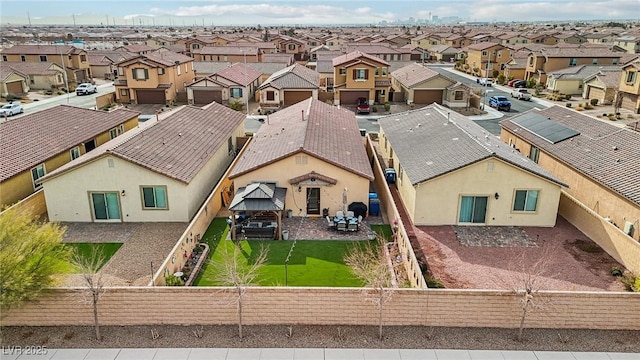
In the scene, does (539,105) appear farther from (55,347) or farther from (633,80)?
(55,347)

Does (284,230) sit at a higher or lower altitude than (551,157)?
lower

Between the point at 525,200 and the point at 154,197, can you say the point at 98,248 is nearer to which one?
the point at 154,197

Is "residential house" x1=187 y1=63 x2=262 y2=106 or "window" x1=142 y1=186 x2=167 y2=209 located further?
"residential house" x1=187 y1=63 x2=262 y2=106

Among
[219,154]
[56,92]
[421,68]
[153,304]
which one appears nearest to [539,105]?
[421,68]

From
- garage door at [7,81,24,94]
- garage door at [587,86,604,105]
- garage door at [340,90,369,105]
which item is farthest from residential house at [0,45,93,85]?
garage door at [587,86,604,105]

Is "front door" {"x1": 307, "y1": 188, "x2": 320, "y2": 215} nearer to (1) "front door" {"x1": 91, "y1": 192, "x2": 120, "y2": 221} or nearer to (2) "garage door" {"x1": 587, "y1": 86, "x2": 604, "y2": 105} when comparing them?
(1) "front door" {"x1": 91, "y1": 192, "x2": 120, "y2": 221}

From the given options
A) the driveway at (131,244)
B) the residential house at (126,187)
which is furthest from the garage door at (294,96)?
the driveway at (131,244)

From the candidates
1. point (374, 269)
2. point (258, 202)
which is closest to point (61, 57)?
point (258, 202)
